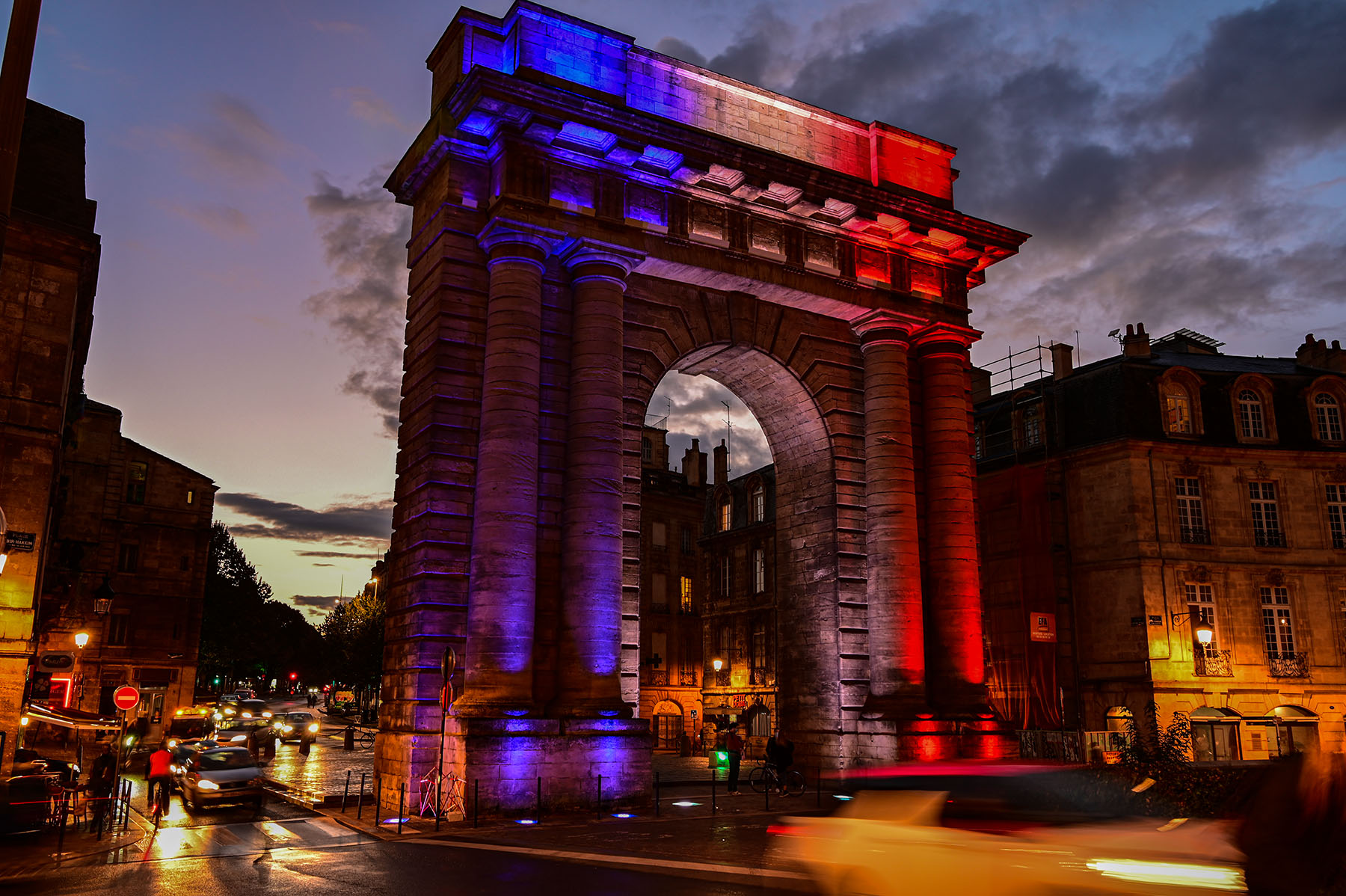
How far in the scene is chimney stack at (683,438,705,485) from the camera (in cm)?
6309

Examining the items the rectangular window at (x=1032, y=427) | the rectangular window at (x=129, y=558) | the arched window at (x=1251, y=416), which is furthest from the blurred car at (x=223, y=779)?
the arched window at (x=1251, y=416)

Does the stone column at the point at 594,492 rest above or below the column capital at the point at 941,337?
below

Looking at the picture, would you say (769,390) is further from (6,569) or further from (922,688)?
(6,569)

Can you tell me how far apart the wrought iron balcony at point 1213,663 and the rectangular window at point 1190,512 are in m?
3.92

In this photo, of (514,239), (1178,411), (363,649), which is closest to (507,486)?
(514,239)

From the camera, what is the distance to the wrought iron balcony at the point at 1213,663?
120 feet

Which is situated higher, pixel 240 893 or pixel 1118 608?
pixel 1118 608

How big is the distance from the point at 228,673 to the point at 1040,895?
8067cm

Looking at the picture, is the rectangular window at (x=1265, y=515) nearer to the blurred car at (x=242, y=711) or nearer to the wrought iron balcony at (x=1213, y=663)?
the wrought iron balcony at (x=1213, y=663)

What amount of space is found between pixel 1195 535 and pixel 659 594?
2935cm

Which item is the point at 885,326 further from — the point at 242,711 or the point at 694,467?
the point at 242,711

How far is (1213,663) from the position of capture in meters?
36.8

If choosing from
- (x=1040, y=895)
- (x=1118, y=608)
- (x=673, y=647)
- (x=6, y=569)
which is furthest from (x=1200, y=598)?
(x=6, y=569)

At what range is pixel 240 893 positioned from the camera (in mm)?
12289
